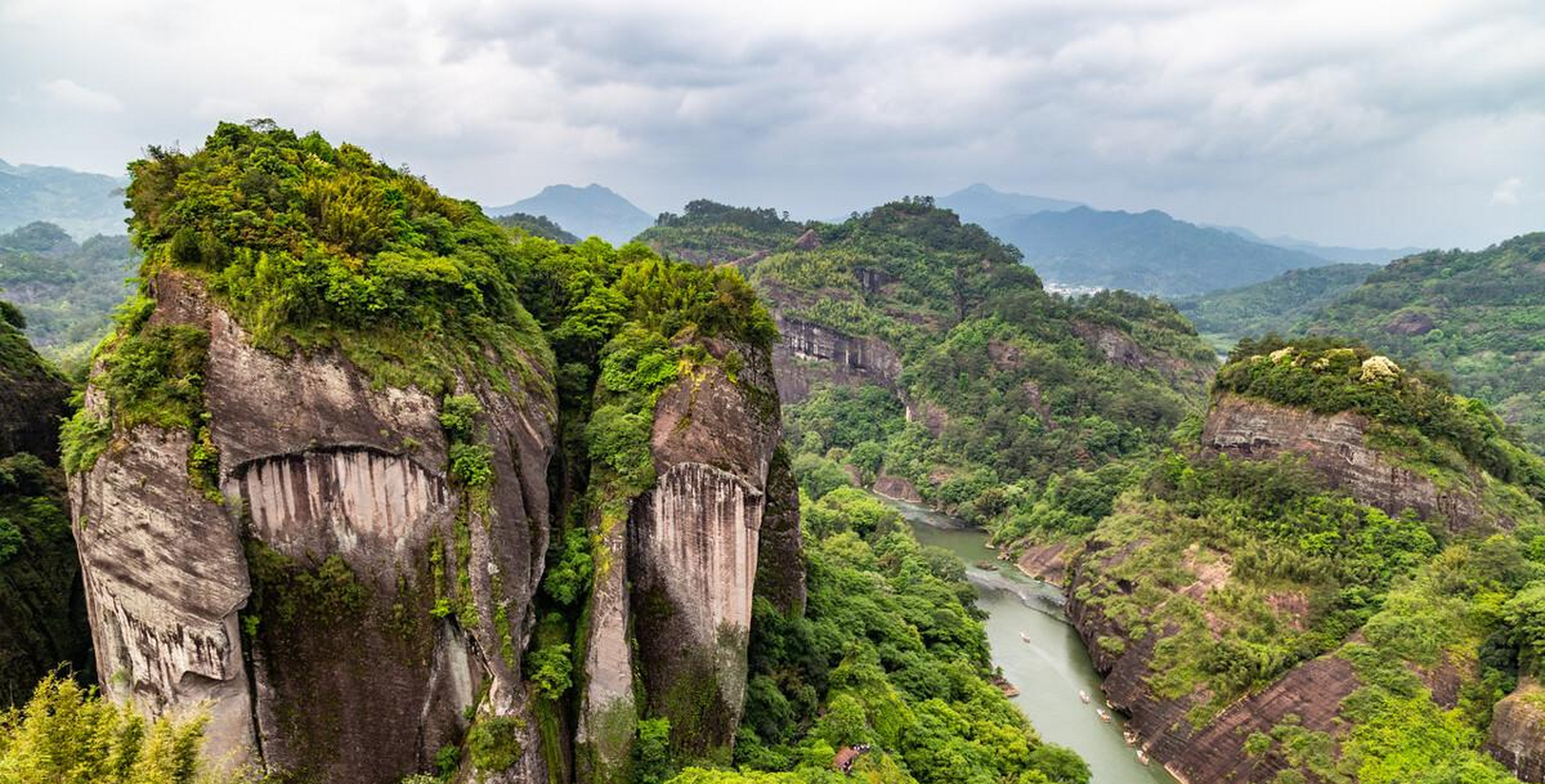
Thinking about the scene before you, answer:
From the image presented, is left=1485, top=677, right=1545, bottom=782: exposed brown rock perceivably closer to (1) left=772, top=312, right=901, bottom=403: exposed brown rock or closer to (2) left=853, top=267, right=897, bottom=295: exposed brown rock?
(1) left=772, top=312, right=901, bottom=403: exposed brown rock

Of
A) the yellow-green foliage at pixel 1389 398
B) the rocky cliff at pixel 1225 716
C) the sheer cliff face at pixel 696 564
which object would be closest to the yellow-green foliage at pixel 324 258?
the sheer cliff face at pixel 696 564

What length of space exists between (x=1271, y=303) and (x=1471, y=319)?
87.4m

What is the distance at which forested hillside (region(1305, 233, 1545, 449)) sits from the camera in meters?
76.2

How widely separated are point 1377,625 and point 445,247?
33.3 metres

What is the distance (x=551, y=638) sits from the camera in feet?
51.9

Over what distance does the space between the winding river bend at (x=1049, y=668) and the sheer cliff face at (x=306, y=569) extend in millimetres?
23295

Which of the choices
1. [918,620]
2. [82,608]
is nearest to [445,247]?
[82,608]

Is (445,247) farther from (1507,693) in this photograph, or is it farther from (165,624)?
(1507,693)

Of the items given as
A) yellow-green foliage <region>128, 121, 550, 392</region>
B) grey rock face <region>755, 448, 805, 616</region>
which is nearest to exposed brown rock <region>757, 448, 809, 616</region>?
grey rock face <region>755, 448, 805, 616</region>

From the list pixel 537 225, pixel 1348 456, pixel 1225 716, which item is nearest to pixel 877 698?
pixel 1225 716

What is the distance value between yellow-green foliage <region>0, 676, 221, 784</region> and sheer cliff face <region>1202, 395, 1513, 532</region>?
4045 cm

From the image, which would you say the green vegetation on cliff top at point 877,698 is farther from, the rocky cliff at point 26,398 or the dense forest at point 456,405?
the rocky cliff at point 26,398

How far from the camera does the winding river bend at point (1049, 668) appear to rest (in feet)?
95.7

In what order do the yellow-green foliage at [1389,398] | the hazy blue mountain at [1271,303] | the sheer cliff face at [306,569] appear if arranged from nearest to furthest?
the sheer cliff face at [306,569]
the yellow-green foliage at [1389,398]
the hazy blue mountain at [1271,303]
